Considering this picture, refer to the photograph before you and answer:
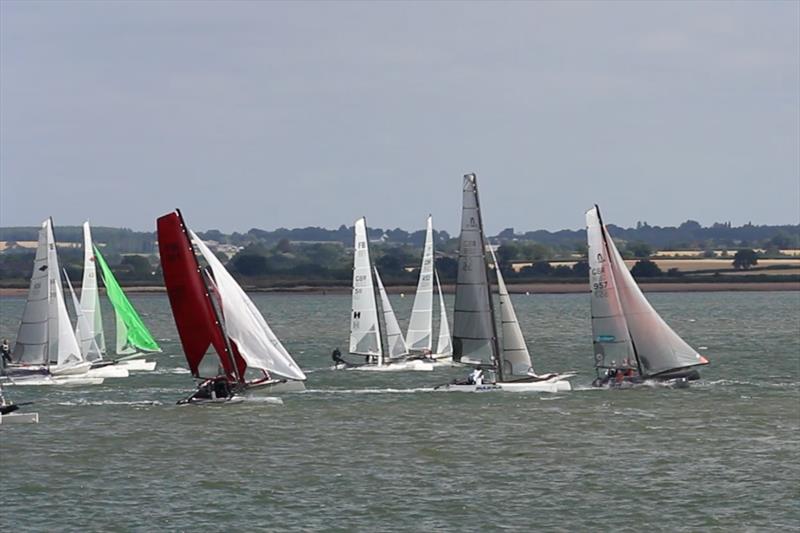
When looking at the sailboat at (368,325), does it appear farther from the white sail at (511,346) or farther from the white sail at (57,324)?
the white sail at (511,346)

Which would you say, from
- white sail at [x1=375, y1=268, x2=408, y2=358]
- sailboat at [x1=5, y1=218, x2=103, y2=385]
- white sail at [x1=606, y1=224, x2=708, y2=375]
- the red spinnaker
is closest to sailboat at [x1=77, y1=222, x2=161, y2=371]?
sailboat at [x1=5, y1=218, x2=103, y2=385]

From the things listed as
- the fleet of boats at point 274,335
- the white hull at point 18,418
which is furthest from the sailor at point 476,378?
the white hull at point 18,418

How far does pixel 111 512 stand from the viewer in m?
32.0

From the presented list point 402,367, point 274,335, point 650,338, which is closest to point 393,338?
point 402,367

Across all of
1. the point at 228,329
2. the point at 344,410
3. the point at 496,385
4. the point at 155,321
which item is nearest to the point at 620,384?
the point at 496,385

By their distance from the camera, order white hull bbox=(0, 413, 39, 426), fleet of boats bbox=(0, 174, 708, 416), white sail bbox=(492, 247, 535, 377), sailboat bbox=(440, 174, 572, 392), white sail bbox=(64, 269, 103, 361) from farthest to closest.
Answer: white sail bbox=(64, 269, 103, 361)
white sail bbox=(492, 247, 535, 377)
sailboat bbox=(440, 174, 572, 392)
fleet of boats bbox=(0, 174, 708, 416)
white hull bbox=(0, 413, 39, 426)

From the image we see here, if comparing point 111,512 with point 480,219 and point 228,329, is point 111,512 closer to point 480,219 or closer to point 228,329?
point 228,329

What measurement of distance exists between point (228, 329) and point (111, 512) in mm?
16984

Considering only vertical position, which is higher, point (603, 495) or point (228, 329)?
point (228, 329)

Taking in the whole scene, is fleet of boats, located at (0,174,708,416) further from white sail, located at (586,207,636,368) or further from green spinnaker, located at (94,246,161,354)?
green spinnaker, located at (94,246,161,354)

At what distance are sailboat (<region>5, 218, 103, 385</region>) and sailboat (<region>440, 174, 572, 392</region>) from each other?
48.4ft

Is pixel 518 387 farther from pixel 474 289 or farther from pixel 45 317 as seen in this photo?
pixel 45 317

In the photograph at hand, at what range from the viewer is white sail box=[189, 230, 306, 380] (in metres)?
48.5

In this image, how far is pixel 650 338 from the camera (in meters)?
53.1
